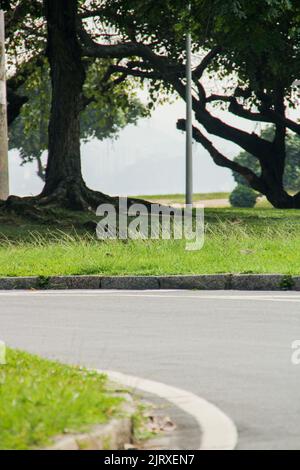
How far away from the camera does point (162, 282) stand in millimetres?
16844

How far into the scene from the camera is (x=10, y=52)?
44750 millimetres

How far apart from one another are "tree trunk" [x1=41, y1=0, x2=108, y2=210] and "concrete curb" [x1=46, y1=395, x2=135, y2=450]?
24.8 metres

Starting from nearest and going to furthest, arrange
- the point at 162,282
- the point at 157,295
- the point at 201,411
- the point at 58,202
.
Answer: the point at 201,411 < the point at 157,295 < the point at 162,282 < the point at 58,202

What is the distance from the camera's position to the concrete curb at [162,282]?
16.4m

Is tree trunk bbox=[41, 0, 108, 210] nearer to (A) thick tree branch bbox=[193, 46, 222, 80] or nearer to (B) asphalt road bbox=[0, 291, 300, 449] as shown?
(A) thick tree branch bbox=[193, 46, 222, 80]

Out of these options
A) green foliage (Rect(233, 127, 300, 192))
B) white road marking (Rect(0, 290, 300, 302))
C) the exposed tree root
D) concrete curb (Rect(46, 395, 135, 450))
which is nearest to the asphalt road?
white road marking (Rect(0, 290, 300, 302))

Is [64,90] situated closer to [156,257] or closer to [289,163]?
[156,257]

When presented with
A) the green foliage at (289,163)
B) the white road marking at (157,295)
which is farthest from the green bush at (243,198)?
the white road marking at (157,295)

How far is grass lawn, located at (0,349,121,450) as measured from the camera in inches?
242

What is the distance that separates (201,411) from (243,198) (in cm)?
5866

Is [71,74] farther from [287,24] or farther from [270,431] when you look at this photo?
[270,431]

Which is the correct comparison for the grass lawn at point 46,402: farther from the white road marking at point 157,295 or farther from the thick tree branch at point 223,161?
the thick tree branch at point 223,161

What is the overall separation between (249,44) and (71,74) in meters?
6.18

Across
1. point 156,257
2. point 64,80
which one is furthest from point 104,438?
point 64,80
